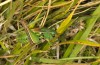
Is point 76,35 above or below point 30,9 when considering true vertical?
below

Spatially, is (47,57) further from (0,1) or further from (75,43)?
(0,1)

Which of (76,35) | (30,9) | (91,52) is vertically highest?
(30,9)

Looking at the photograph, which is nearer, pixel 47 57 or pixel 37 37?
pixel 37 37

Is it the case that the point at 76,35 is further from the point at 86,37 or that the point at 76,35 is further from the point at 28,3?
the point at 28,3

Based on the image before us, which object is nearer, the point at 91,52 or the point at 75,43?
the point at 75,43

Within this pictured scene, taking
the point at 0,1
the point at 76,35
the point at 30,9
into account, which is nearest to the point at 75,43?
the point at 76,35

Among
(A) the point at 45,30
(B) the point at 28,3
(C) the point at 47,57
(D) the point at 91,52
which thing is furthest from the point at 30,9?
(D) the point at 91,52
